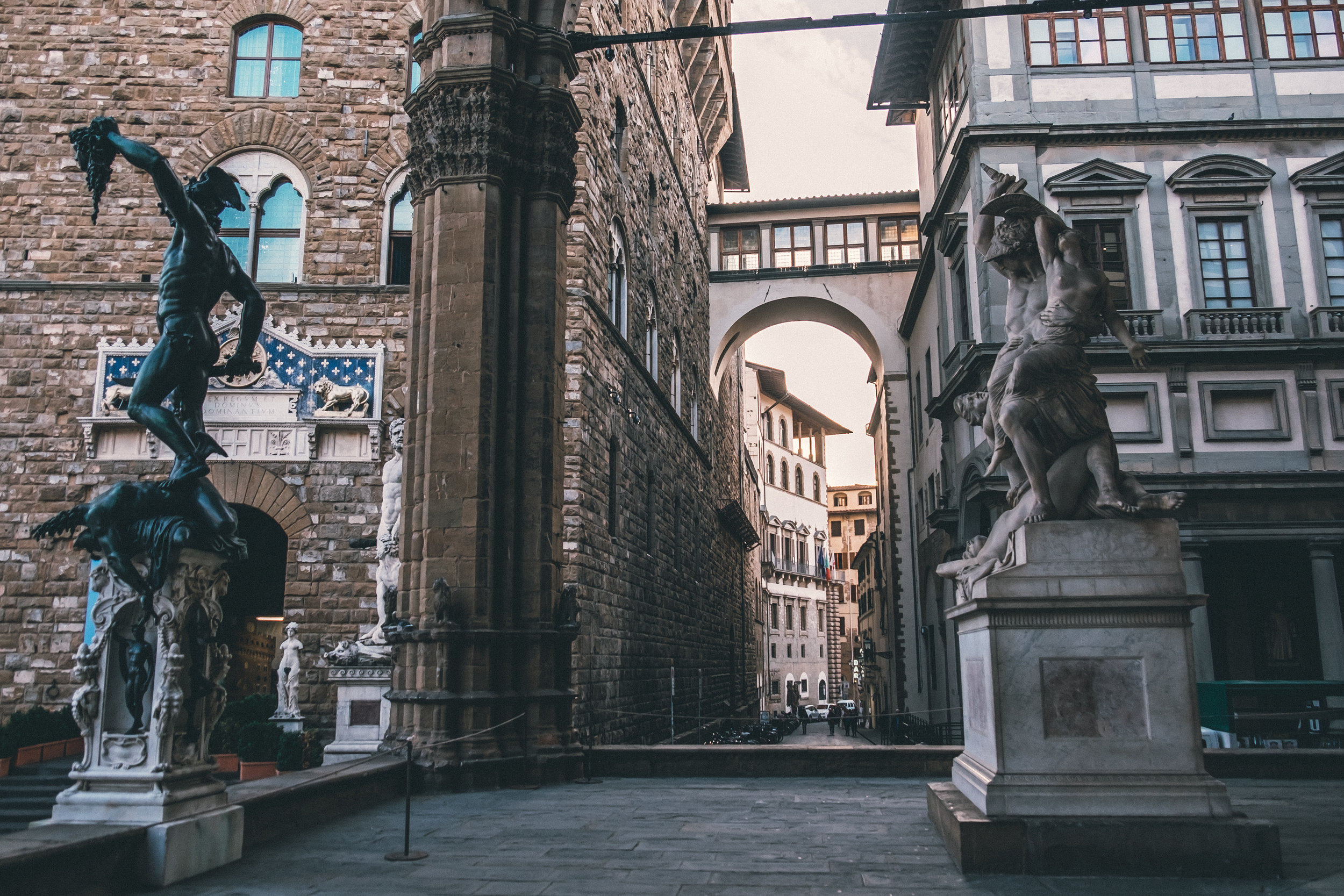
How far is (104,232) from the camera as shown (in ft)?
55.3

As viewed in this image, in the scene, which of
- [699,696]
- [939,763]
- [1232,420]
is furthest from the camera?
[699,696]

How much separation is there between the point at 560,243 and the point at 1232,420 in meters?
14.8

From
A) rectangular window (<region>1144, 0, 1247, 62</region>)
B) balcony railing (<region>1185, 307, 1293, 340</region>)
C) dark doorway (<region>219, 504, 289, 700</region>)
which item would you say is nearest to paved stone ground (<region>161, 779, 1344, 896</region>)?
dark doorway (<region>219, 504, 289, 700</region>)

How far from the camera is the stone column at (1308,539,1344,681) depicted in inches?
710

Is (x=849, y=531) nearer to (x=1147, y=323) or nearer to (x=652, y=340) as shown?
(x=652, y=340)

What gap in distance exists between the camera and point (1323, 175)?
20.1 metres

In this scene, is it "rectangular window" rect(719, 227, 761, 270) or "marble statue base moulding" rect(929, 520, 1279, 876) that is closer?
"marble statue base moulding" rect(929, 520, 1279, 876)

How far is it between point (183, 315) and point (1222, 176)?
20.6 m

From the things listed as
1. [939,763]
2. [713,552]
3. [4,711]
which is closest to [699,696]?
[713,552]

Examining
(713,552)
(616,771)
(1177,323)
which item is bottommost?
(616,771)

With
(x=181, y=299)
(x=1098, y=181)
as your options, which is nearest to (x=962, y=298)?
(x=1098, y=181)

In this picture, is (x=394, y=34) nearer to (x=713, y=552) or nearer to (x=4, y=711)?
(x=4, y=711)

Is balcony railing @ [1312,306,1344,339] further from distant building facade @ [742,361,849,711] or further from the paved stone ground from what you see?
distant building facade @ [742,361,849,711]

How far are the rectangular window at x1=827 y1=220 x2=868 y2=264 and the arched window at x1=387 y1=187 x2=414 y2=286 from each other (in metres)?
20.4
